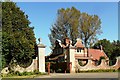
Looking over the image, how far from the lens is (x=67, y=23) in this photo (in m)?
61.6

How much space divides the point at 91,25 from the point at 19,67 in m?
31.3

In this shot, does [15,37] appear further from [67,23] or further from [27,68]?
[67,23]

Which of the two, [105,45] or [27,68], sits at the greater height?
[105,45]

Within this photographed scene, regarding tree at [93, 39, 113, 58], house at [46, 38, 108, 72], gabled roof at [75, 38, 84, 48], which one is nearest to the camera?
house at [46, 38, 108, 72]

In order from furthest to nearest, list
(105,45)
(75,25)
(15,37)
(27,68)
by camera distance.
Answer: (105,45) < (75,25) < (15,37) < (27,68)

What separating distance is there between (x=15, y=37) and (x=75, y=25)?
2719 cm

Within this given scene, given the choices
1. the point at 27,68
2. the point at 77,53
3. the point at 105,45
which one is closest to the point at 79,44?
→ the point at 77,53

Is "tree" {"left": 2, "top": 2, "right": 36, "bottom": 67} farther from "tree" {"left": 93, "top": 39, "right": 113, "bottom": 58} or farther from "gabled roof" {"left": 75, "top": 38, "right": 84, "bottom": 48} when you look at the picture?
"tree" {"left": 93, "top": 39, "right": 113, "bottom": 58}

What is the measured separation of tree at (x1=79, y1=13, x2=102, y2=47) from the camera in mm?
62000

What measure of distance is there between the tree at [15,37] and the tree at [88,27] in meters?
18.9

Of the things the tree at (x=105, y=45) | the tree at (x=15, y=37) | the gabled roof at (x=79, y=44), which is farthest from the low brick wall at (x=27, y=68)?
the tree at (x=105, y=45)

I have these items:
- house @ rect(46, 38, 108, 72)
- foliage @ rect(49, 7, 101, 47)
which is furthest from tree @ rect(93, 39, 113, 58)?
foliage @ rect(49, 7, 101, 47)

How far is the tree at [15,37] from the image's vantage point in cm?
3378

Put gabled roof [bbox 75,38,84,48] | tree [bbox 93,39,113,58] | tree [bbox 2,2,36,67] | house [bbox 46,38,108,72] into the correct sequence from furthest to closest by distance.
Result: tree [bbox 93,39,113,58] < gabled roof [bbox 75,38,84,48] < house [bbox 46,38,108,72] < tree [bbox 2,2,36,67]
